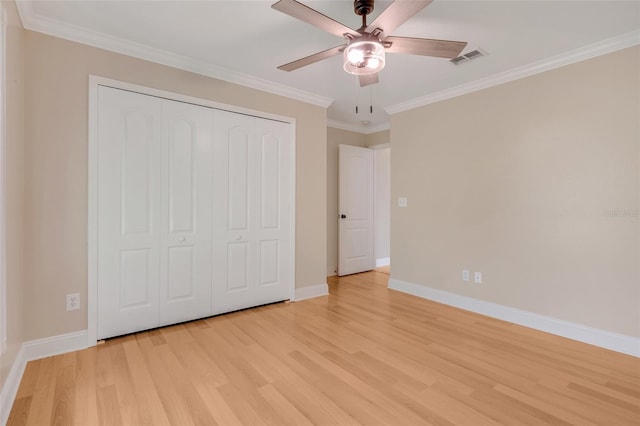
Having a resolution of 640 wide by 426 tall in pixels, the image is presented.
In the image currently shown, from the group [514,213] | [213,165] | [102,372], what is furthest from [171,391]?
[514,213]

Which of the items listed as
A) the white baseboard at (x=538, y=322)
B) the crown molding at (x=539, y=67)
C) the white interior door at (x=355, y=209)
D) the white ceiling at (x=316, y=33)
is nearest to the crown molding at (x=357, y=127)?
the white interior door at (x=355, y=209)

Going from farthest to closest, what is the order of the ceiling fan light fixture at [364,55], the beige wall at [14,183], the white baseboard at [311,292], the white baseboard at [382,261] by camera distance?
the white baseboard at [382,261]
the white baseboard at [311,292]
the ceiling fan light fixture at [364,55]
the beige wall at [14,183]

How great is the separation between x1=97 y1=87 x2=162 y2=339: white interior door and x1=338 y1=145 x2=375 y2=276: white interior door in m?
2.89

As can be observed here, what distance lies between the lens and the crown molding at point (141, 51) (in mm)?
2260

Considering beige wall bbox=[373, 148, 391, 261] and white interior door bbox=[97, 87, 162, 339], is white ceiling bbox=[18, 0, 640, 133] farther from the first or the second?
beige wall bbox=[373, 148, 391, 261]

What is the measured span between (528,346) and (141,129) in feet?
12.7

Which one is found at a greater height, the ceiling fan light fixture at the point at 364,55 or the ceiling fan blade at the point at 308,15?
the ceiling fan blade at the point at 308,15

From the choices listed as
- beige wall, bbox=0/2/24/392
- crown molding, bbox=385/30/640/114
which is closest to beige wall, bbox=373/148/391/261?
crown molding, bbox=385/30/640/114

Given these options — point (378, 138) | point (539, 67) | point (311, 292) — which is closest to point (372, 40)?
point (539, 67)

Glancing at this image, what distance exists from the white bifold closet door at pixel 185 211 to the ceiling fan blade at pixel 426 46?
1.89 meters

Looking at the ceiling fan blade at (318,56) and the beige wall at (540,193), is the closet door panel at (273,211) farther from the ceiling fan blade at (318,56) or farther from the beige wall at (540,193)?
the beige wall at (540,193)

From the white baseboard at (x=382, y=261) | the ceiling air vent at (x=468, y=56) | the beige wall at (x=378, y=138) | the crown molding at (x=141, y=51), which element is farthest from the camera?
the white baseboard at (x=382, y=261)

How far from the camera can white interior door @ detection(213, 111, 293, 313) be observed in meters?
3.19

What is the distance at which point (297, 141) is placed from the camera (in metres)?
3.77
